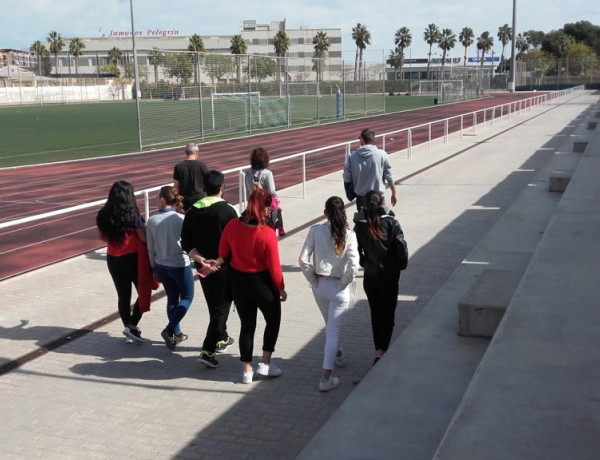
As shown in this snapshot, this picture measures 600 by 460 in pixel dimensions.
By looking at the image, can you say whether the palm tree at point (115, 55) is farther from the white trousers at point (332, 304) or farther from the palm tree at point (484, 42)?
the white trousers at point (332, 304)

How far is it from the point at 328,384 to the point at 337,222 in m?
1.27

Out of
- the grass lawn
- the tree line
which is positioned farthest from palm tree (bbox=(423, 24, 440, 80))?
the grass lawn

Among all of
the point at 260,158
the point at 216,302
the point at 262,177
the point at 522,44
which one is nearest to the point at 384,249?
the point at 216,302

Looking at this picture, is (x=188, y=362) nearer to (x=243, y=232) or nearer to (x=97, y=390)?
(x=97, y=390)

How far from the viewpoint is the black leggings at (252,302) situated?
223 inches

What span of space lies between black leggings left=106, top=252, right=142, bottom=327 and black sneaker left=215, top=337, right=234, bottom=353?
0.81 meters

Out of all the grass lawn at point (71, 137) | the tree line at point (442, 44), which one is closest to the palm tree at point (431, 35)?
the tree line at point (442, 44)

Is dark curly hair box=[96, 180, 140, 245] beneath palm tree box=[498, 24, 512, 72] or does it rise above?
beneath

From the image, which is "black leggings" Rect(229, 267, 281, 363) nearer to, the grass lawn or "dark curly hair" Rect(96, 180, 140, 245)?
"dark curly hair" Rect(96, 180, 140, 245)

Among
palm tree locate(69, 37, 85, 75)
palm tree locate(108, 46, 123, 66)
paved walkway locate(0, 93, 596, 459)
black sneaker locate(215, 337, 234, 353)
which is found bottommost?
paved walkway locate(0, 93, 596, 459)

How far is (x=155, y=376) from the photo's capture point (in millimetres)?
6086

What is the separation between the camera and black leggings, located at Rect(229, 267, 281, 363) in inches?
223

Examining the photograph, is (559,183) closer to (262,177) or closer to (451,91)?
(262,177)

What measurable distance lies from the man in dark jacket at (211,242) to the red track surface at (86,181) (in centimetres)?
457
